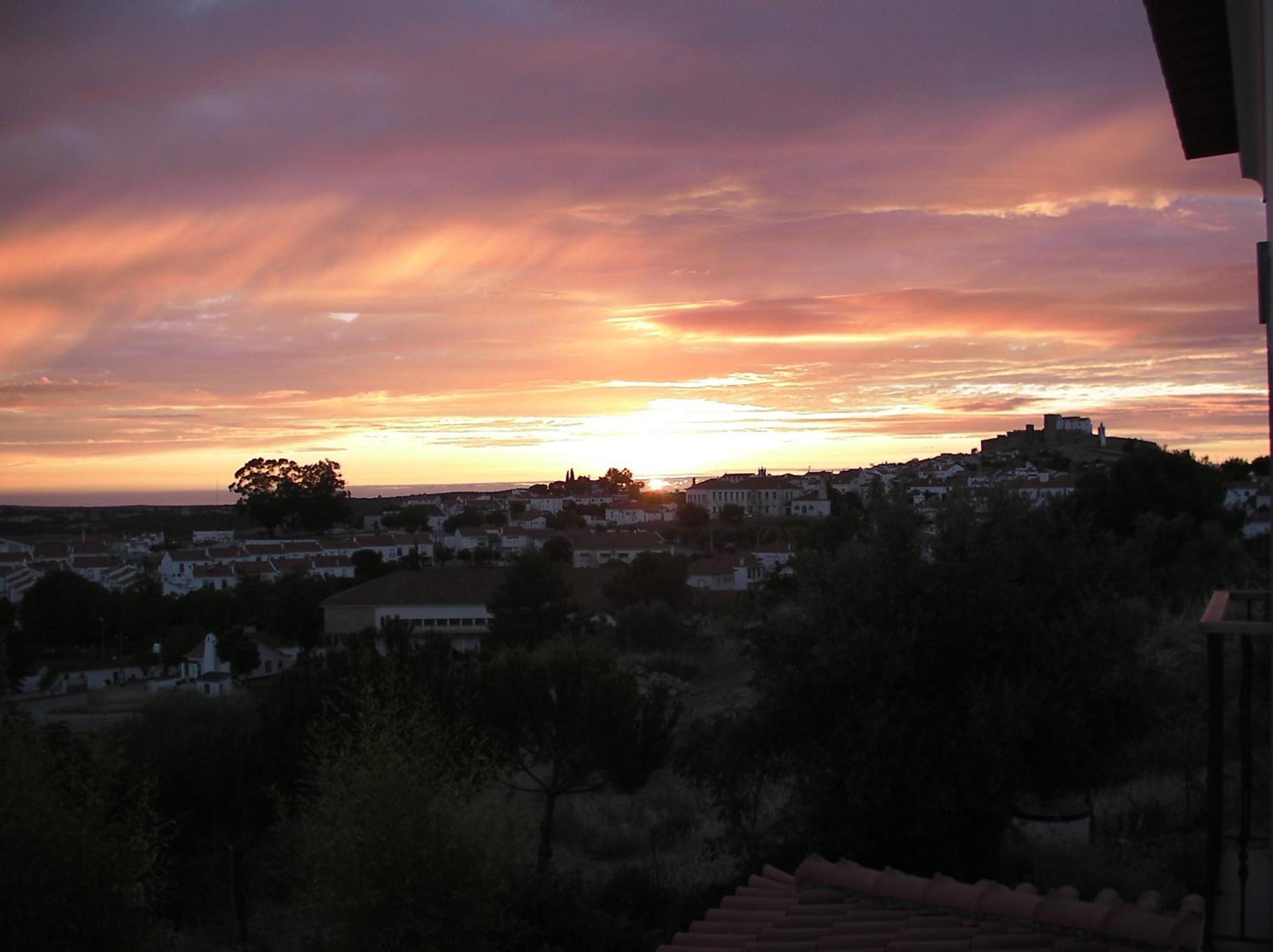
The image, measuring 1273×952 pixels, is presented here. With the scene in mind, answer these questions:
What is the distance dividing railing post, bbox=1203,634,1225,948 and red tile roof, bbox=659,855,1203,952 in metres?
1.08

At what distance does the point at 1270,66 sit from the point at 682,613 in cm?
3294

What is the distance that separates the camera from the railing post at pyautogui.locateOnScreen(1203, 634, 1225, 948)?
3.18 metres

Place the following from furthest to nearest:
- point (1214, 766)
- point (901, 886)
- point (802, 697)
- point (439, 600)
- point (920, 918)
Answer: point (439, 600), point (802, 697), point (901, 886), point (920, 918), point (1214, 766)

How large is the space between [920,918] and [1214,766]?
8.75ft

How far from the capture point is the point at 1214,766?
10.4 ft

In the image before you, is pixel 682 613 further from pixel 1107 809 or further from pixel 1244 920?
pixel 1244 920

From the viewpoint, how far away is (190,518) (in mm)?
111562

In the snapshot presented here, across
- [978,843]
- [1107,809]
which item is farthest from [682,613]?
[978,843]

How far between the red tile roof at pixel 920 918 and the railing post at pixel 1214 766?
108cm

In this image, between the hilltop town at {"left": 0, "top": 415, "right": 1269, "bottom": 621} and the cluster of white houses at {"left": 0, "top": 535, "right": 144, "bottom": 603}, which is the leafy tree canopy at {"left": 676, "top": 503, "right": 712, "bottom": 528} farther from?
the cluster of white houses at {"left": 0, "top": 535, "right": 144, "bottom": 603}

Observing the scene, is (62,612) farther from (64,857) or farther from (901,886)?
→ (901,886)

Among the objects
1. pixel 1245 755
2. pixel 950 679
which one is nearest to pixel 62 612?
pixel 950 679

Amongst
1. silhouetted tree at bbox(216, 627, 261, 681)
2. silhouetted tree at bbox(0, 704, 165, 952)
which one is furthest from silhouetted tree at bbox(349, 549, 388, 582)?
silhouetted tree at bbox(0, 704, 165, 952)

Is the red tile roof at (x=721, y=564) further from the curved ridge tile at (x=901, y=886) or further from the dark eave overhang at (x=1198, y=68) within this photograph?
the dark eave overhang at (x=1198, y=68)
